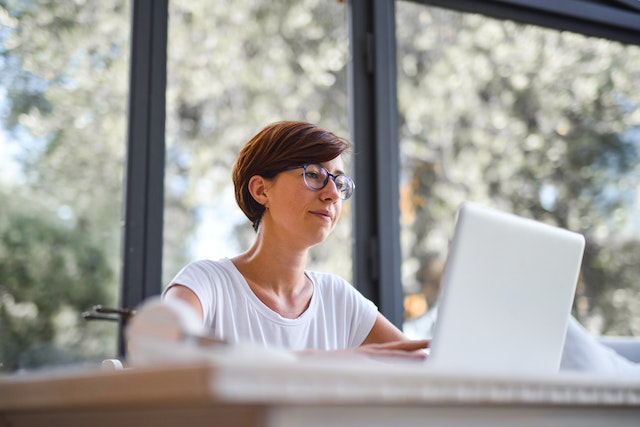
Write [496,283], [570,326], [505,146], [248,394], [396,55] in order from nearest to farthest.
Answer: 1. [248,394]
2. [496,283]
3. [570,326]
4. [396,55]
5. [505,146]

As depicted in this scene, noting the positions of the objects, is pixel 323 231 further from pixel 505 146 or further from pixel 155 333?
pixel 505 146

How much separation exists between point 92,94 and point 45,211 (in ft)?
1.36

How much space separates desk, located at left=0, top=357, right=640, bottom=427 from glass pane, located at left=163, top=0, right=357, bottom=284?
5.81 feet

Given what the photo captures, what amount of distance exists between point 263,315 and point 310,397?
1379 mm

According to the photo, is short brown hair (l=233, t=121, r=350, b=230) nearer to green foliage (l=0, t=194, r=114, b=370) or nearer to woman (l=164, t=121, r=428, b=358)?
woman (l=164, t=121, r=428, b=358)

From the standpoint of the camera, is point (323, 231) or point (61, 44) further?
point (61, 44)

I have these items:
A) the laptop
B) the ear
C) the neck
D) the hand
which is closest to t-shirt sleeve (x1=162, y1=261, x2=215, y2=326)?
the neck

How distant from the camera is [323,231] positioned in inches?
85.5

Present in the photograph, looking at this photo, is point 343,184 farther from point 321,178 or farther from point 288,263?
point 288,263

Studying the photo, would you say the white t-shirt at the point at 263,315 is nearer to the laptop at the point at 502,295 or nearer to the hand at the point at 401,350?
the hand at the point at 401,350

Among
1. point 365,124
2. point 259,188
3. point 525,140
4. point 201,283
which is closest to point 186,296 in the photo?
point 201,283

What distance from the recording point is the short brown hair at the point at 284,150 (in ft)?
7.18

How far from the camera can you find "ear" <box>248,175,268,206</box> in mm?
2266

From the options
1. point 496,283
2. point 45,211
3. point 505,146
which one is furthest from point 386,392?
point 505,146
